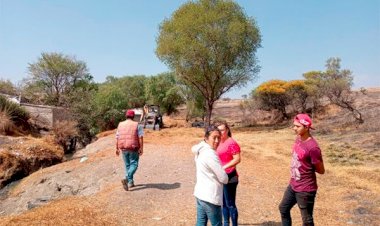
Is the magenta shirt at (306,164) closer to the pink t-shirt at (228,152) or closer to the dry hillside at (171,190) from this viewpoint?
the pink t-shirt at (228,152)

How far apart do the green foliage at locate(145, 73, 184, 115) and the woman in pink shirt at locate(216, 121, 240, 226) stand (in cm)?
3176

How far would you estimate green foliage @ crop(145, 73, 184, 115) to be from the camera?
37344 millimetres

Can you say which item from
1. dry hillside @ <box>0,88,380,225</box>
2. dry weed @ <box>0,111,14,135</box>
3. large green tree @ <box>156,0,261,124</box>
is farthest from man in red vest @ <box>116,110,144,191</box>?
large green tree @ <box>156,0,261,124</box>

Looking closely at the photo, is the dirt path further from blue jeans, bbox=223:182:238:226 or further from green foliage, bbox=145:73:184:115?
green foliage, bbox=145:73:184:115

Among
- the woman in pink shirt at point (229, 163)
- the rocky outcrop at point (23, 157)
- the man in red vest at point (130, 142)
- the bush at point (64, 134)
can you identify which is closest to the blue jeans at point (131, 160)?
the man in red vest at point (130, 142)

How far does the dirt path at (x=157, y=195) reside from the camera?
6.45 metres

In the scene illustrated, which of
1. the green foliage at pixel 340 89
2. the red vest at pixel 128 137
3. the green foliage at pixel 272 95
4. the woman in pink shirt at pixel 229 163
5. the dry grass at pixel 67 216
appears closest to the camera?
the woman in pink shirt at pixel 229 163

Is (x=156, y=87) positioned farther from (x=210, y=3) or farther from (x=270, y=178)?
(x=270, y=178)

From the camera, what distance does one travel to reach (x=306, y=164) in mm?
4375

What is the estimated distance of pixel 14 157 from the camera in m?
13.5

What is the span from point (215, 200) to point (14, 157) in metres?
11.7

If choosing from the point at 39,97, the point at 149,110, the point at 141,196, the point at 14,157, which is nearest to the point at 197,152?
the point at 141,196

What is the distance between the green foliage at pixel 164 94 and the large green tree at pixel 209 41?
393 inches

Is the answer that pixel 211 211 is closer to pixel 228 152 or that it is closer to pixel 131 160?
pixel 228 152
